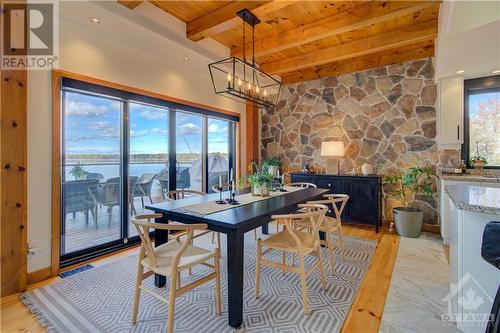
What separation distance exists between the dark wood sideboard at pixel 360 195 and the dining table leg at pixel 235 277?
124 inches

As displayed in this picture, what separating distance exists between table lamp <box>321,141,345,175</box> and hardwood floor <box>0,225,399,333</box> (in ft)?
6.41

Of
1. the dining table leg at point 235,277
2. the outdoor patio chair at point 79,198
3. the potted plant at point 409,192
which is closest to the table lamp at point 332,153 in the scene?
the potted plant at point 409,192

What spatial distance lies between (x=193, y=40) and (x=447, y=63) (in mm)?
3491

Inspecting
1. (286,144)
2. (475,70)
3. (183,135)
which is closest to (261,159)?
(286,144)

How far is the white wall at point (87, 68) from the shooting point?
2500 millimetres

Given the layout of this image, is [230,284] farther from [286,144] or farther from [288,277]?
[286,144]

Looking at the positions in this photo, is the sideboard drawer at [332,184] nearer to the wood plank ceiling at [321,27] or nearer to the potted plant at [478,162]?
the potted plant at [478,162]

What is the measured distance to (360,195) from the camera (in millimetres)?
4316

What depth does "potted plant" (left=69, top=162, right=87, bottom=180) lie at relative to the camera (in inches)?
116

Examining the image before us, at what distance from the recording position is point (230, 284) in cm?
183

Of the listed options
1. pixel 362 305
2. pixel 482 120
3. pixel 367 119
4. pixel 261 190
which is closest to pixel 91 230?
pixel 261 190

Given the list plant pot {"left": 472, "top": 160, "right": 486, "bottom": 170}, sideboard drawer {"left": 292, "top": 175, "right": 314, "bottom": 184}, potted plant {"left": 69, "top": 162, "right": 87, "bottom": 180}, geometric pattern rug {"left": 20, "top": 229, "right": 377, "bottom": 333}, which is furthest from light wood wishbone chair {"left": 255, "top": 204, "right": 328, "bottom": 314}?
plant pot {"left": 472, "top": 160, "right": 486, "bottom": 170}

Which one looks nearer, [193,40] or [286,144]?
[193,40]

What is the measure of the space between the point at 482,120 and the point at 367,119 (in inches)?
63.6
